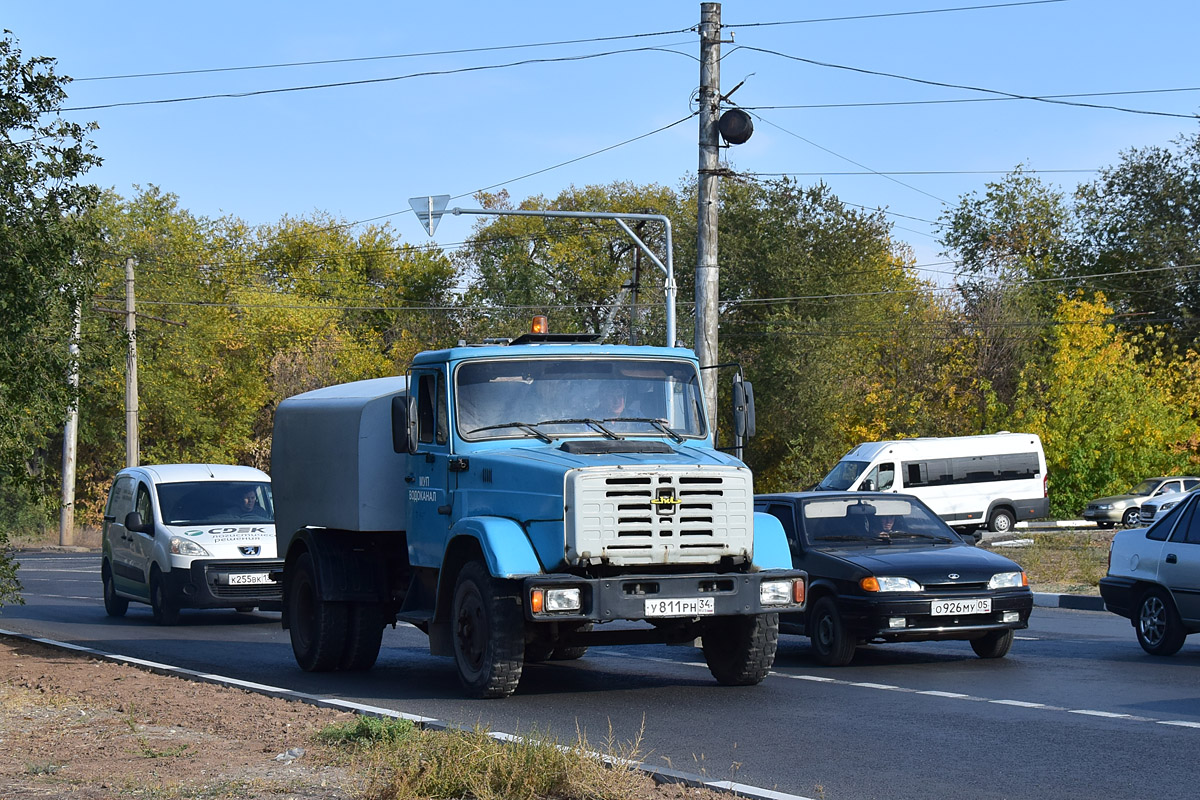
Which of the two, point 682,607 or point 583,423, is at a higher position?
point 583,423

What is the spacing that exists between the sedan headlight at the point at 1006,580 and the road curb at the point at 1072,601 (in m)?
7.14

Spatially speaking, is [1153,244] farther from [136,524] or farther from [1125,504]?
[136,524]

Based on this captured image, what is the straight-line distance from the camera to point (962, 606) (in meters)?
12.9

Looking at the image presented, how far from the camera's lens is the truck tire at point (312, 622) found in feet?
41.8

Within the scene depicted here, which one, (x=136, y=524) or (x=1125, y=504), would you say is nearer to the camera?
(x=136, y=524)

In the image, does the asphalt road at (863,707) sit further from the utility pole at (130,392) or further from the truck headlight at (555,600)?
the utility pole at (130,392)

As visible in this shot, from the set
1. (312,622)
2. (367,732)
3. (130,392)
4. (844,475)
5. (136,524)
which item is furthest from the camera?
(130,392)

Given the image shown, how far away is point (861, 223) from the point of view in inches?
2440

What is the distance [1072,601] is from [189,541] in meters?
11.5

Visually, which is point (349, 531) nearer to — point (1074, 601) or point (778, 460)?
point (1074, 601)

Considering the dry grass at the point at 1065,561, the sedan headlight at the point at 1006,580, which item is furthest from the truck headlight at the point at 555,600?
the dry grass at the point at 1065,561

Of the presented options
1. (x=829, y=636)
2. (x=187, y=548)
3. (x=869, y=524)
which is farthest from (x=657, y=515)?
(x=187, y=548)

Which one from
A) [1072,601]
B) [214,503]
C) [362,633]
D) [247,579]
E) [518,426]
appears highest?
[518,426]

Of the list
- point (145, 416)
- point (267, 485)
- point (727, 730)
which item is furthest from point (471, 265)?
point (727, 730)
